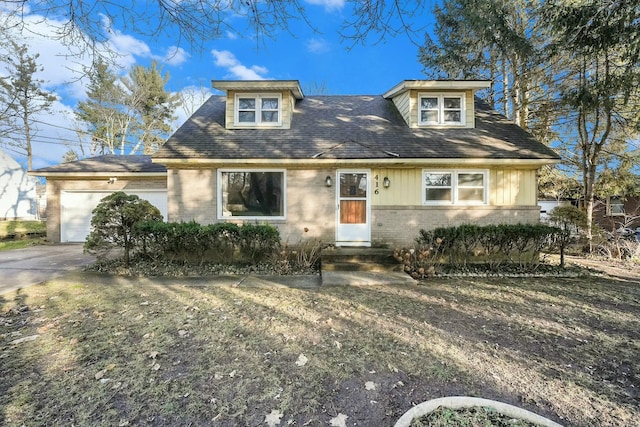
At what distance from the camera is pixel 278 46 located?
137 inches

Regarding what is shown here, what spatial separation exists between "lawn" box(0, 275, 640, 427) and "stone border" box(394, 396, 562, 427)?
131 mm

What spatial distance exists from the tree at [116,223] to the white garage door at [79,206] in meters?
4.60

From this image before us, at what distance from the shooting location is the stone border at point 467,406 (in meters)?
2.17

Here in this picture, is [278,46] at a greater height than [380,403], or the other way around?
[278,46]

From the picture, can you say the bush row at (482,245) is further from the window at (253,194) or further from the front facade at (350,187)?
the window at (253,194)

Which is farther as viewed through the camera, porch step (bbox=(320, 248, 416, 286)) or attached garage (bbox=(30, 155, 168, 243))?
attached garage (bbox=(30, 155, 168, 243))

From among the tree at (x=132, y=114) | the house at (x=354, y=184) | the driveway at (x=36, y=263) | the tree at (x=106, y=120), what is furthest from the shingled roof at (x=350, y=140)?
the tree at (x=132, y=114)

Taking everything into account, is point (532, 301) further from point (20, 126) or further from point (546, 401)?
point (20, 126)

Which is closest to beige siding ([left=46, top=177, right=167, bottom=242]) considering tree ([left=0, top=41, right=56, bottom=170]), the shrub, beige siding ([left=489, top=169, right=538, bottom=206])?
→ tree ([left=0, top=41, right=56, bottom=170])

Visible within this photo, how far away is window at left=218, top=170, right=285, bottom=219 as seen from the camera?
8953mm

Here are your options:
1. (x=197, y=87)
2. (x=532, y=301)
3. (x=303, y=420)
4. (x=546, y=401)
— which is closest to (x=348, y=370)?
(x=303, y=420)

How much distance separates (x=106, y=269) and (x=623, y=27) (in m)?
12.8

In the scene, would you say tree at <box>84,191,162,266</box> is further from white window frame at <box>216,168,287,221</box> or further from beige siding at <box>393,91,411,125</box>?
beige siding at <box>393,91,411,125</box>

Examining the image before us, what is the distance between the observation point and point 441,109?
10.2 m
